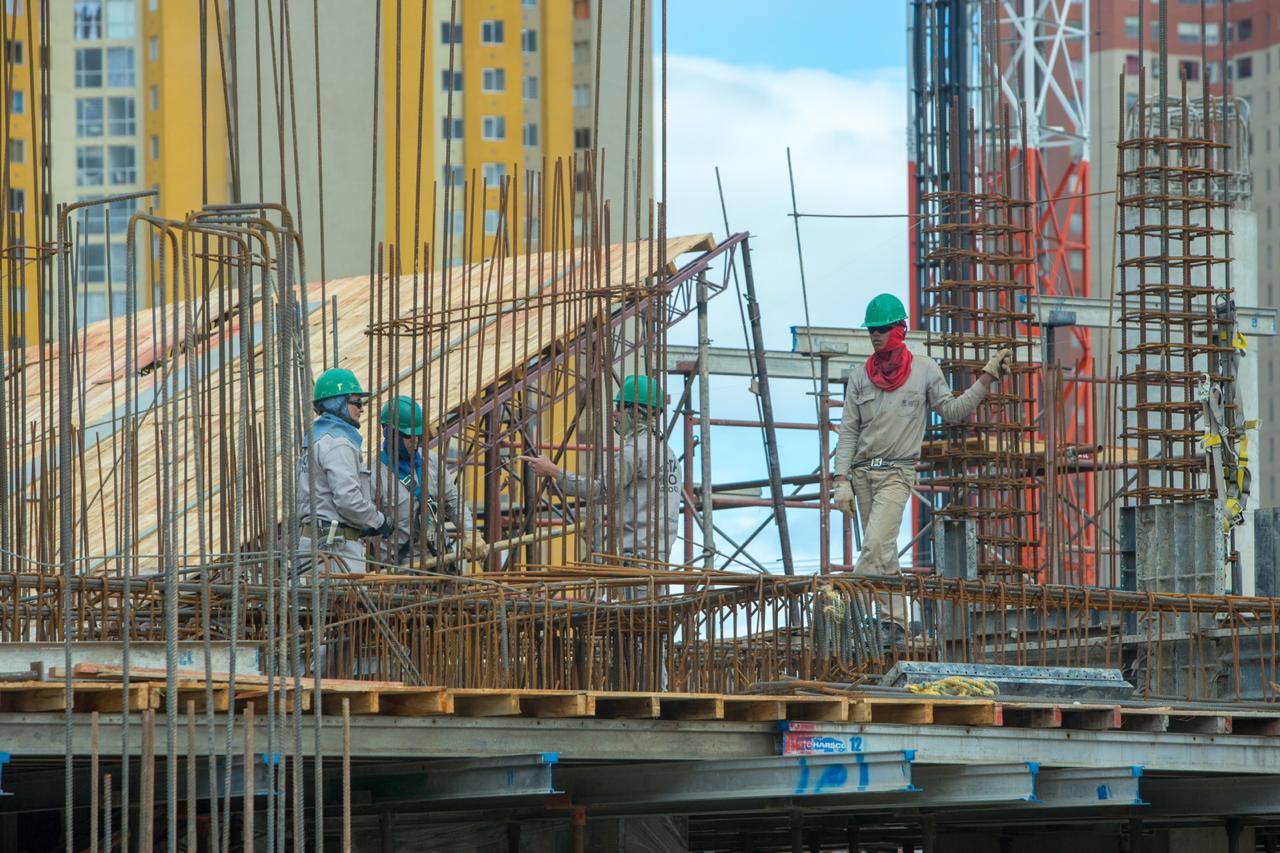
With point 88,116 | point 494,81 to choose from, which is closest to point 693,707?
point 494,81

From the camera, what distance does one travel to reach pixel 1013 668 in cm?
1276

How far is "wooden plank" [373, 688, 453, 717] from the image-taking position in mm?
10484

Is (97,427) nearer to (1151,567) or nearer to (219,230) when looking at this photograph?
(1151,567)

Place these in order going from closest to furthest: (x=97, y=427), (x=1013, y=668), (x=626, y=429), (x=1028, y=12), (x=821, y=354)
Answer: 1. (x=1013, y=668)
2. (x=626, y=429)
3. (x=97, y=427)
4. (x=821, y=354)
5. (x=1028, y=12)

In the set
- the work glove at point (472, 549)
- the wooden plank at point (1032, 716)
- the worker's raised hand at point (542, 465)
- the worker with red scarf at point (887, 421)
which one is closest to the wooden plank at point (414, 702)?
the wooden plank at point (1032, 716)

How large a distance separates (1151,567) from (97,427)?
8.98m

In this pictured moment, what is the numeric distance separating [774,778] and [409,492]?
4302 millimetres

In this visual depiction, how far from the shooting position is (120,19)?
78.8m

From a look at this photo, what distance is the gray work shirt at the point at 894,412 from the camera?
1510 centimetres

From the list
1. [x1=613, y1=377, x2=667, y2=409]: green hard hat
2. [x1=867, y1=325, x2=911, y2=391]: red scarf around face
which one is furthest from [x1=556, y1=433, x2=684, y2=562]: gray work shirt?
[x1=867, y1=325, x2=911, y2=391]: red scarf around face

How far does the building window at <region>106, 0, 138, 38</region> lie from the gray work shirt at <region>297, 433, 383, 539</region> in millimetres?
67420

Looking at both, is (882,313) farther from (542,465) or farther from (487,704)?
(487,704)

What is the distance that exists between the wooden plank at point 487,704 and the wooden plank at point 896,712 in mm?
1880

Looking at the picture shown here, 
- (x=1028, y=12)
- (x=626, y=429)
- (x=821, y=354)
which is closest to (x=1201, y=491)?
(x=626, y=429)
